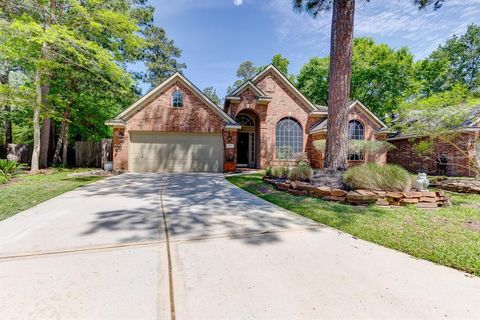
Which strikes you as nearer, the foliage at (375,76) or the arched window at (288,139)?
the arched window at (288,139)

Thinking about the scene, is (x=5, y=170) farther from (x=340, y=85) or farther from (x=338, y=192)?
(x=340, y=85)

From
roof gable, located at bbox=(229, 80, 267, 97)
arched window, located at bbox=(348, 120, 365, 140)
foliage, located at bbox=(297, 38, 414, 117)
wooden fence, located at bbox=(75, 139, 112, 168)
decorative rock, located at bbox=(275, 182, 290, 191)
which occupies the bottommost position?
decorative rock, located at bbox=(275, 182, 290, 191)

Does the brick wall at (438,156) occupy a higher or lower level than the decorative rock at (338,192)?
higher

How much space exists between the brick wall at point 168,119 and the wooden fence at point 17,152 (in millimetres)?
9043

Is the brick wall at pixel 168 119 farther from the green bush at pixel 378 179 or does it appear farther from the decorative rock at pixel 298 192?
the green bush at pixel 378 179

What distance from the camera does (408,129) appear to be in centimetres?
821

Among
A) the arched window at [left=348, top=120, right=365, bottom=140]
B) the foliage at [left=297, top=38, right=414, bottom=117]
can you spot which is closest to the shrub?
the arched window at [left=348, top=120, right=365, bottom=140]

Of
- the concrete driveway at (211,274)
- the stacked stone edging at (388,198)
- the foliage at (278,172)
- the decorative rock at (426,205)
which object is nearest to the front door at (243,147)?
the foliage at (278,172)

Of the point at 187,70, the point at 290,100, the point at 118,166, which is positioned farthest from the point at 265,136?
the point at 187,70

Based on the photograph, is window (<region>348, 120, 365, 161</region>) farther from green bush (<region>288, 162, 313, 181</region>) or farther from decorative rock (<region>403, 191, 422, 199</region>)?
decorative rock (<region>403, 191, 422, 199</region>)

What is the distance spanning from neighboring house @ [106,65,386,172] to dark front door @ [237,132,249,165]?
151 centimetres

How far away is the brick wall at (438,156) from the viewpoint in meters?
11.7

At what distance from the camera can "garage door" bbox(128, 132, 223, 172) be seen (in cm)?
1291

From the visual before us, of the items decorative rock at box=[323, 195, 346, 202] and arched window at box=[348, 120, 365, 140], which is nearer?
decorative rock at box=[323, 195, 346, 202]
